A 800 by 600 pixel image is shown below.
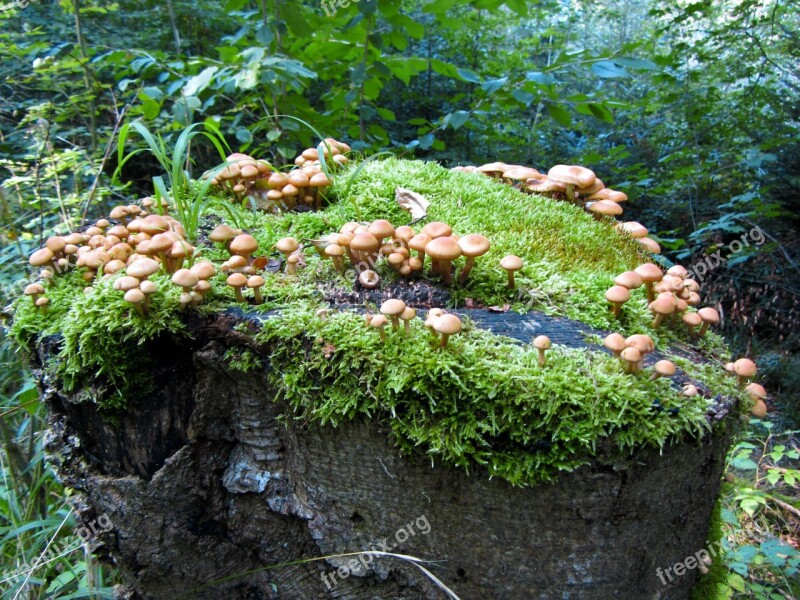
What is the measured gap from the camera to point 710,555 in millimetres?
2234

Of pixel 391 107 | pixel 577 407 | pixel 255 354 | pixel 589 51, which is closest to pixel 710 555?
pixel 577 407

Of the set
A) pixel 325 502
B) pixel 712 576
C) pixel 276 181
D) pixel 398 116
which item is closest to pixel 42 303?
pixel 276 181

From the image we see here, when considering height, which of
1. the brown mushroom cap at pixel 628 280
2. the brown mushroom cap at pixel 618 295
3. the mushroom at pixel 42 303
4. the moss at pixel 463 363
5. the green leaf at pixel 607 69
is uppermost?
the green leaf at pixel 607 69

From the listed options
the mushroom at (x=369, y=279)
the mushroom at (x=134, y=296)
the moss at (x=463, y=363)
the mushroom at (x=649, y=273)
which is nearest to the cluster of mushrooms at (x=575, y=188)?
the moss at (x=463, y=363)

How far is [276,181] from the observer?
9.43 feet

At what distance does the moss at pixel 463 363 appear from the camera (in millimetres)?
1579

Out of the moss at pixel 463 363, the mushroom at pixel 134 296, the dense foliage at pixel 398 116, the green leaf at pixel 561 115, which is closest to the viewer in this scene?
the moss at pixel 463 363

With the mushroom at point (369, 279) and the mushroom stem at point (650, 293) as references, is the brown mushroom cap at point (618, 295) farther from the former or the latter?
the mushroom at point (369, 279)

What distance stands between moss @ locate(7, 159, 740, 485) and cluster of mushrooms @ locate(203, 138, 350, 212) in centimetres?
31

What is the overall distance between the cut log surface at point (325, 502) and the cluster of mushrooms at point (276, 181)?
3.64 feet

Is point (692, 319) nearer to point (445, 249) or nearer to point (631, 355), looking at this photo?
point (631, 355)

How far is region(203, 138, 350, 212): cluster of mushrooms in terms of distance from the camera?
2.87 meters

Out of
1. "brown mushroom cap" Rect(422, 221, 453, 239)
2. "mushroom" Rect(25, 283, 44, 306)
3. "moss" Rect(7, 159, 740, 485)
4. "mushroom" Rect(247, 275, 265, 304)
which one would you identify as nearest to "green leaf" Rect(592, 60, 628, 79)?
"moss" Rect(7, 159, 740, 485)

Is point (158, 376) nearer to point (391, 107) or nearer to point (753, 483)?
point (753, 483)
